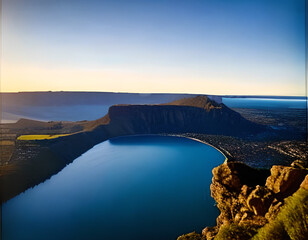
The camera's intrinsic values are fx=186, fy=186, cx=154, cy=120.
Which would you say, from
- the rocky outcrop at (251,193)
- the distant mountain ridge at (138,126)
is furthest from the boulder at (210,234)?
the distant mountain ridge at (138,126)

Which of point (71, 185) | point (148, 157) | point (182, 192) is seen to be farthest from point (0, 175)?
point (148, 157)

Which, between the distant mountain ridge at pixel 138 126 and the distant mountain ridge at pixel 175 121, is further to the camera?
the distant mountain ridge at pixel 175 121

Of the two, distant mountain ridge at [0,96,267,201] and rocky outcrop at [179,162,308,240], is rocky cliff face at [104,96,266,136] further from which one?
rocky outcrop at [179,162,308,240]

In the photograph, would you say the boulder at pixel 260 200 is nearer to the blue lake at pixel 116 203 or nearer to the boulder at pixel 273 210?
the boulder at pixel 273 210

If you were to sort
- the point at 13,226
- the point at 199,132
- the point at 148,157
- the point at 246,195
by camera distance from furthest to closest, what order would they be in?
the point at 199,132
the point at 148,157
the point at 13,226
the point at 246,195

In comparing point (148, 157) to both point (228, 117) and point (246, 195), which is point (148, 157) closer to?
point (246, 195)

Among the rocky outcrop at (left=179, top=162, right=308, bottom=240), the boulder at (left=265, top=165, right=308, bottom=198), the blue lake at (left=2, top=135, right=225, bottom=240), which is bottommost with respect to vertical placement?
the blue lake at (left=2, top=135, right=225, bottom=240)

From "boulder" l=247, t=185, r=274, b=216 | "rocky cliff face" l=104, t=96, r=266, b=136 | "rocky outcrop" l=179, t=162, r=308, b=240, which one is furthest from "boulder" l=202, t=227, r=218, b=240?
"rocky cliff face" l=104, t=96, r=266, b=136
